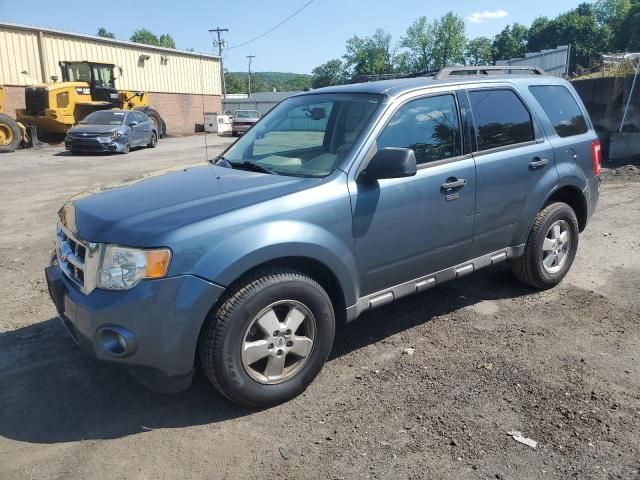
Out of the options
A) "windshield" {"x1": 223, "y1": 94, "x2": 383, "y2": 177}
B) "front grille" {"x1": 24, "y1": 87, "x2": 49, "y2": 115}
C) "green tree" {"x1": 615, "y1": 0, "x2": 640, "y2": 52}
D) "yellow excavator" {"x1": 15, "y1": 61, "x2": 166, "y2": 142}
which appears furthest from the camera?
"green tree" {"x1": 615, "y1": 0, "x2": 640, "y2": 52}

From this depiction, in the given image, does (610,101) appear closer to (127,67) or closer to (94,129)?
(94,129)

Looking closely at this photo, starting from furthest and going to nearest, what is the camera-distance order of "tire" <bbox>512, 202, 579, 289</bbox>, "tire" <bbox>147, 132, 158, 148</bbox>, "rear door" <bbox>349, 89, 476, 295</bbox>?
"tire" <bbox>147, 132, 158, 148</bbox> < "tire" <bbox>512, 202, 579, 289</bbox> < "rear door" <bbox>349, 89, 476, 295</bbox>

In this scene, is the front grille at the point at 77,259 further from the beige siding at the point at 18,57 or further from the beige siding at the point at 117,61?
the beige siding at the point at 18,57

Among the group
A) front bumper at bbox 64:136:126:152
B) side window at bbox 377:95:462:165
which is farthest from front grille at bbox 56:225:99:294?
front bumper at bbox 64:136:126:152

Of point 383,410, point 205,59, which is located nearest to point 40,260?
point 383,410

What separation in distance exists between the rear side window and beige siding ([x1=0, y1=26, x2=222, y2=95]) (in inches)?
694

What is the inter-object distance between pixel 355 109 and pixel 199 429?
2.37 m

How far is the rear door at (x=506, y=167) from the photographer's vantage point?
4242mm

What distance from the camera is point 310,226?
326 cm

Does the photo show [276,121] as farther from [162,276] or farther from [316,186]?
[162,276]

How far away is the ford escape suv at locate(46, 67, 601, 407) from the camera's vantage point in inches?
114

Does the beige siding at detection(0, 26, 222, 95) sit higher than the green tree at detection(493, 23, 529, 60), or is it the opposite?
the green tree at detection(493, 23, 529, 60)

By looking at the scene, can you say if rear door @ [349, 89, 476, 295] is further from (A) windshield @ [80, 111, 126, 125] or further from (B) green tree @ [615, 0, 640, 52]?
(B) green tree @ [615, 0, 640, 52]

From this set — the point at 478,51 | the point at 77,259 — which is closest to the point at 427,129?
→ the point at 77,259
